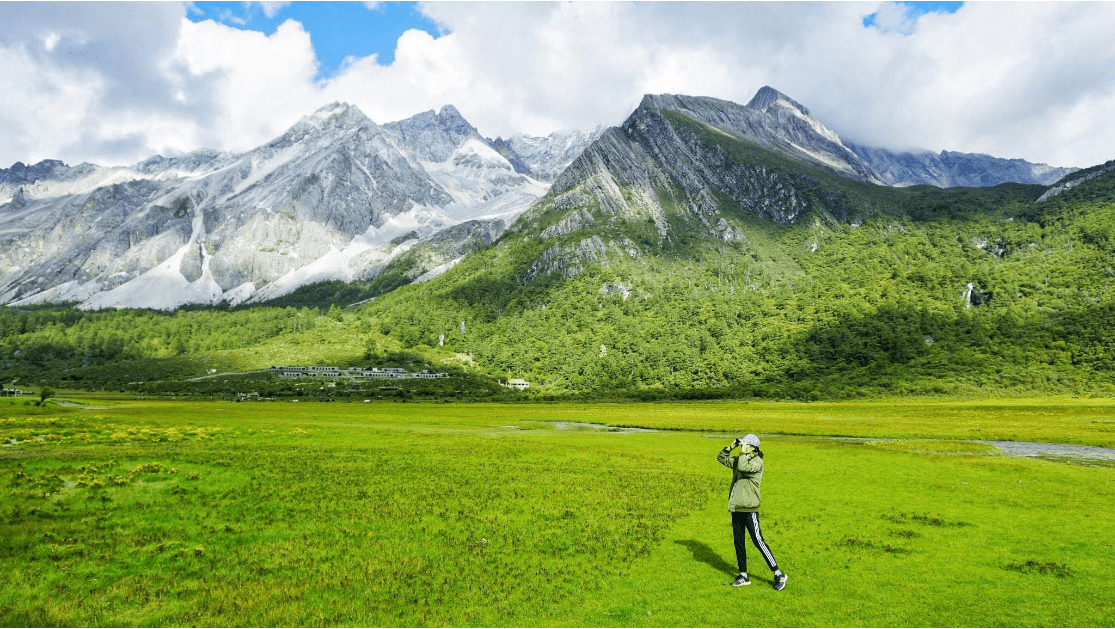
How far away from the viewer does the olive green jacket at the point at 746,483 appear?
18328mm

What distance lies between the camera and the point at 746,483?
731 inches

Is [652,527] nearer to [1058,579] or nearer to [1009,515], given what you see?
[1058,579]

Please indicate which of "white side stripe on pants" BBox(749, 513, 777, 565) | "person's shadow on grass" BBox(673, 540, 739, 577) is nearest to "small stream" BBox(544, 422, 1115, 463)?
"person's shadow on grass" BBox(673, 540, 739, 577)

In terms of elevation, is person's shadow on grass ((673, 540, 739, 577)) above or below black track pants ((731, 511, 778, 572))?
below

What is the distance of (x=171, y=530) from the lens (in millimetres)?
21375

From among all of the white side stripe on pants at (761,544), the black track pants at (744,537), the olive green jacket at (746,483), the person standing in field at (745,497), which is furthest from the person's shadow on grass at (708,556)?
the olive green jacket at (746,483)

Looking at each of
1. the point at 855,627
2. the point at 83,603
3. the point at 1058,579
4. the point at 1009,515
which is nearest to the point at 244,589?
the point at 83,603

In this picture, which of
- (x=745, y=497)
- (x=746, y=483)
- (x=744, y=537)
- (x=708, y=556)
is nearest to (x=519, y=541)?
(x=708, y=556)

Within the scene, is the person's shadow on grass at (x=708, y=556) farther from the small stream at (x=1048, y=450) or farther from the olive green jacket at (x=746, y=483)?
the small stream at (x=1048, y=450)

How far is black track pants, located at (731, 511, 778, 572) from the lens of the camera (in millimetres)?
17672

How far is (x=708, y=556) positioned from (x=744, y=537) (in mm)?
2546

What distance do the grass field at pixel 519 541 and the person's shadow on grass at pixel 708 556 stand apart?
0.32 ft

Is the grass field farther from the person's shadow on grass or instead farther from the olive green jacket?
the olive green jacket

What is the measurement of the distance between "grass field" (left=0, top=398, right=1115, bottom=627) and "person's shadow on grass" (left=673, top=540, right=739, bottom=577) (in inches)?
3.8
